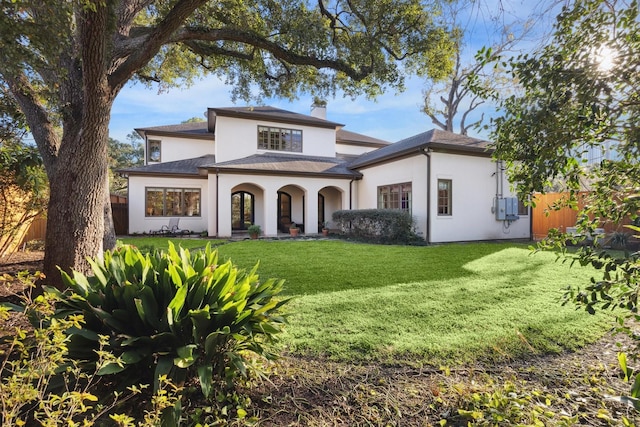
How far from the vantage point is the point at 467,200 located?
13.1 m

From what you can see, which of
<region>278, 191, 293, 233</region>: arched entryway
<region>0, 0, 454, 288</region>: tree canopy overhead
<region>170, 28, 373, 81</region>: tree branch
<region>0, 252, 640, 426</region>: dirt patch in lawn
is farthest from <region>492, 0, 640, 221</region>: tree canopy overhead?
<region>278, 191, 293, 233</region>: arched entryway

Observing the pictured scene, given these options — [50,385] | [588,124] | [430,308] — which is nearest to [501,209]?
[430,308]

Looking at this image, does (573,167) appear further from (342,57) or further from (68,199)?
(342,57)

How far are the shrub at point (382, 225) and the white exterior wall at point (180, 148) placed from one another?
11717 mm

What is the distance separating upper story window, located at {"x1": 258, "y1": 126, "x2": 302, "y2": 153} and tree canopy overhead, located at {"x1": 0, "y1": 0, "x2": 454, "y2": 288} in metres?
5.64

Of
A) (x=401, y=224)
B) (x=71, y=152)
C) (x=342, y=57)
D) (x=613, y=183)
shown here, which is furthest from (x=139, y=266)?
(x=401, y=224)

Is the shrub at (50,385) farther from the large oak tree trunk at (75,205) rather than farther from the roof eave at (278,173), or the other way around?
the roof eave at (278,173)

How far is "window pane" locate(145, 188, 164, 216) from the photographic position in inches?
662

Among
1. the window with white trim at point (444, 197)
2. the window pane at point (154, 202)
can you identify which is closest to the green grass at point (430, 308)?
the window with white trim at point (444, 197)

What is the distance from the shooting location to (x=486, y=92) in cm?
253

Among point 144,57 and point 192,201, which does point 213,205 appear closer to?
point 192,201

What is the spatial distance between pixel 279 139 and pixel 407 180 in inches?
338

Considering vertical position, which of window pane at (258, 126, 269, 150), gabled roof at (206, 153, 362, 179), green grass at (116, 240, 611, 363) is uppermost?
window pane at (258, 126, 269, 150)

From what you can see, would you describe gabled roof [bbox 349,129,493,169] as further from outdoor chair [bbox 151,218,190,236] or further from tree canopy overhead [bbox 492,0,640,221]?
outdoor chair [bbox 151,218,190,236]
